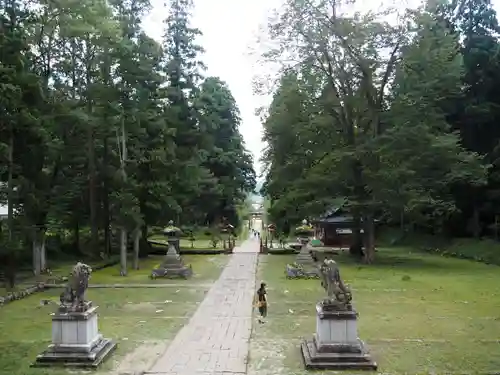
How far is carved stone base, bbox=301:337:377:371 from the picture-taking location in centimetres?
967

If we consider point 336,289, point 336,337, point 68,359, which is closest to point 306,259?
point 336,289

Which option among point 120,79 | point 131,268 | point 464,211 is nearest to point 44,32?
point 120,79

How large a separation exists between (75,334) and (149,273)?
50.9 feet

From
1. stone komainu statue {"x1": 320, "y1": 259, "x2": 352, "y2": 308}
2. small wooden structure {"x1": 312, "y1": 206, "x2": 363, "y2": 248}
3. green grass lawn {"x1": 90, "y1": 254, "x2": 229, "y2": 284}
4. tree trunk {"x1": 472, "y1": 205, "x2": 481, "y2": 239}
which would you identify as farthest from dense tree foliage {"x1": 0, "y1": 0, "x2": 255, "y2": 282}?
tree trunk {"x1": 472, "y1": 205, "x2": 481, "y2": 239}

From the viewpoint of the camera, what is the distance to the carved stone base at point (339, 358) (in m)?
9.67

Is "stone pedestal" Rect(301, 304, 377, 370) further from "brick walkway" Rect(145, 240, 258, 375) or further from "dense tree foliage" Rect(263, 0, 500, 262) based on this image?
"dense tree foliage" Rect(263, 0, 500, 262)

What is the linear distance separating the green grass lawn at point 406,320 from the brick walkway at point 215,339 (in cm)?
40

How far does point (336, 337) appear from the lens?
10.1 meters

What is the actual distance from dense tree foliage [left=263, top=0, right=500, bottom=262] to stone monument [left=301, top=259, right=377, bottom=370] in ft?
58.1

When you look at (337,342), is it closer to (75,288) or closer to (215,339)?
(215,339)

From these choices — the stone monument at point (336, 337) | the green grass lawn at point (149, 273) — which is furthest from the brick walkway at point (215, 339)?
the green grass lawn at point (149, 273)

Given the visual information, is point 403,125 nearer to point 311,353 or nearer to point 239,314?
point 239,314

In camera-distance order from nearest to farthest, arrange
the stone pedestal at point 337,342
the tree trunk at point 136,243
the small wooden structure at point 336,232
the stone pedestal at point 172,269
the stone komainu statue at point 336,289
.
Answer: the stone pedestal at point 337,342 → the stone komainu statue at point 336,289 → the stone pedestal at point 172,269 → the tree trunk at point 136,243 → the small wooden structure at point 336,232

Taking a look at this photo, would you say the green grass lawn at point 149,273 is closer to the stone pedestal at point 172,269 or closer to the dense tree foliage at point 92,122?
the stone pedestal at point 172,269
